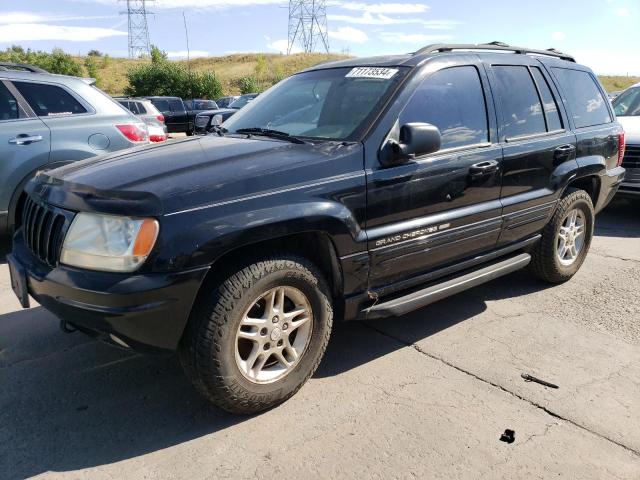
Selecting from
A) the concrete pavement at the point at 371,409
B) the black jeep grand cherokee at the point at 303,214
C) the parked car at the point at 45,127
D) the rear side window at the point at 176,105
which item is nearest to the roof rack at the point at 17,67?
the parked car at the point at 45,127

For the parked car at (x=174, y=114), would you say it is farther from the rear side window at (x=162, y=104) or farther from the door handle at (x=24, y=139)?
the door handle at (x=24, y=139)

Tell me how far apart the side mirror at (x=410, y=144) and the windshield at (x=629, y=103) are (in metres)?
6.72

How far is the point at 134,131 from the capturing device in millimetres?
5957

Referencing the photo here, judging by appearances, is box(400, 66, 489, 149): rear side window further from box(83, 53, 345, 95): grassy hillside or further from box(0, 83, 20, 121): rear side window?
box(83, 53, 345, 95): grassy hillside

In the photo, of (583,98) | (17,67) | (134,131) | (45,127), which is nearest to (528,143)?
(583,98)

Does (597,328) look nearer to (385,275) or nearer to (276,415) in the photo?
(385,275)

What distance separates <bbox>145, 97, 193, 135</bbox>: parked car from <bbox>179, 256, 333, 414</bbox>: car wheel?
18167 millimetres

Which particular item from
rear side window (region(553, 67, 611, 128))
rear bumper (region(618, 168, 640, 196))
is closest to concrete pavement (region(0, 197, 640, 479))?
rear side window (region(553, 67, 611, 128))

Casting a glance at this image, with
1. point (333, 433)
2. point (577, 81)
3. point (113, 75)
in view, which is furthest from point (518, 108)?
point (113, 75)

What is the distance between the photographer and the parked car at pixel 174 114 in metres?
20.1

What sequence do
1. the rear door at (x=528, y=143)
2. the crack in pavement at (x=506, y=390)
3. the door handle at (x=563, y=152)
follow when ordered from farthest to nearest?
the door handle at (x=563, y=152) < the rear door at (x=528, y=143) < the crack in pavement at (x=506, y=390)

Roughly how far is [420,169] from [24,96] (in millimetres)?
4379

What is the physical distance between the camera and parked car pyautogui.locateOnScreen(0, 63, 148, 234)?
536 centimetres

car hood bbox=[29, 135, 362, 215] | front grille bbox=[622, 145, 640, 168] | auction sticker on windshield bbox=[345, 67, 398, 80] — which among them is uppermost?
auction sticker on windshield bbox=[345, 67, 398, 80]
